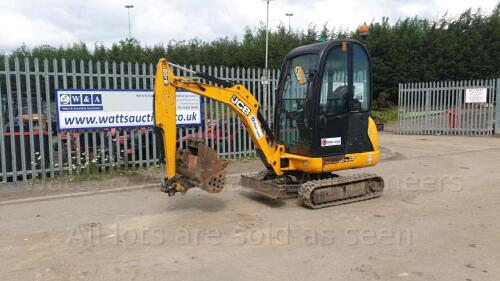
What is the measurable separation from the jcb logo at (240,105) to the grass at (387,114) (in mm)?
20745

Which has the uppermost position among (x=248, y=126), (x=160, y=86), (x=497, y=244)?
(x=160, y=86)

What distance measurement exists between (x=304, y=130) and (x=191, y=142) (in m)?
1.77

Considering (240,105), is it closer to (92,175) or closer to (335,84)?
(335,84)

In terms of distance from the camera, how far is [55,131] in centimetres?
936

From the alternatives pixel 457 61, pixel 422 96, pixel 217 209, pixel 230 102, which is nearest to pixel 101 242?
pixel 217 209

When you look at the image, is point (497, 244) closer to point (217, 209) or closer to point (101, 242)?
point (217, 209)

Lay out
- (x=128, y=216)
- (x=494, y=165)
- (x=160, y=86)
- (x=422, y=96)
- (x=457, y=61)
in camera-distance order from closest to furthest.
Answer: (x=160, y=86), (x=128, y=216), (x=494, y=165), (x=422, y=96), (x=457, y=61)

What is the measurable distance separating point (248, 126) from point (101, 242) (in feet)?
9.10

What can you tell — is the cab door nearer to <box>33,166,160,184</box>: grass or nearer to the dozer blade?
the dozer blade

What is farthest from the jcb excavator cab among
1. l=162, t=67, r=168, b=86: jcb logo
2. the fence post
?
the fence post

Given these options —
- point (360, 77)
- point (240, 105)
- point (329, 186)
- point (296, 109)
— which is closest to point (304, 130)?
point (296, 109)

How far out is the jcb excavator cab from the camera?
21.8 ft

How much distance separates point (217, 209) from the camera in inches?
265

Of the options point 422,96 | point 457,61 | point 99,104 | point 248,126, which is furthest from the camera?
point 457,61
